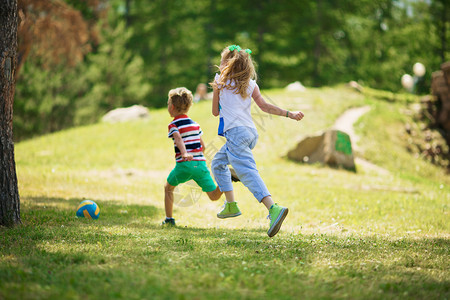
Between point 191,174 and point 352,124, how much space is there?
12258 millimetres

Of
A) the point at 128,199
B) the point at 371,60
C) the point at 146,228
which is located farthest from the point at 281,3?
the point at 146,228

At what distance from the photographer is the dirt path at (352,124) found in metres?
13.4

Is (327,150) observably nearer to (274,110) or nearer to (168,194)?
(168,194)

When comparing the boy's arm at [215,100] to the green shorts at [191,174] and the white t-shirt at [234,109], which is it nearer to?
the white t-shirt at [234,109]

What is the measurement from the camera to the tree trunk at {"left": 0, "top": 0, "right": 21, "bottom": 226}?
511 centimetres

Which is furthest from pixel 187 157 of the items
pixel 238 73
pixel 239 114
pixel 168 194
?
pixel 238 73

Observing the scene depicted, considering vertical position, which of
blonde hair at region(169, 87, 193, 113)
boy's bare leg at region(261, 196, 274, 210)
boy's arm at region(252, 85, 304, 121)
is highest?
blonde hair at region(169, 87, 193, 113)

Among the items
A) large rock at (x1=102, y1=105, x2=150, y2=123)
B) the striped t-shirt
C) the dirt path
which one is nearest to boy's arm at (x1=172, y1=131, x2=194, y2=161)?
the striped t-shirt

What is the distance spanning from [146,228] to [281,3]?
30.7 metres

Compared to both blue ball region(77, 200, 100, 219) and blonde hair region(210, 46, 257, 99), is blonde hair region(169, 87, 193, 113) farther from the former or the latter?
blue ball region(77, 200, 100, 219)

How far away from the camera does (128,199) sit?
27.7 ft

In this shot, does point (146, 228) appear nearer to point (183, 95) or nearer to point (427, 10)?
point (183, 95)

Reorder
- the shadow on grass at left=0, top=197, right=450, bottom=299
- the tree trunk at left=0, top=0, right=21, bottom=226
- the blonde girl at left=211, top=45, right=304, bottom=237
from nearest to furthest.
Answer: the shadow on grass at left=0, top=197, right=450, bottom=299 → the blonde girl at left=211, top=45, right=304, bottom=237 → the tree trunk at left=0, top=0, right=21, bottom=226

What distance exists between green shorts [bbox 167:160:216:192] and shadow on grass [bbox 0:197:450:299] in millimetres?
595
